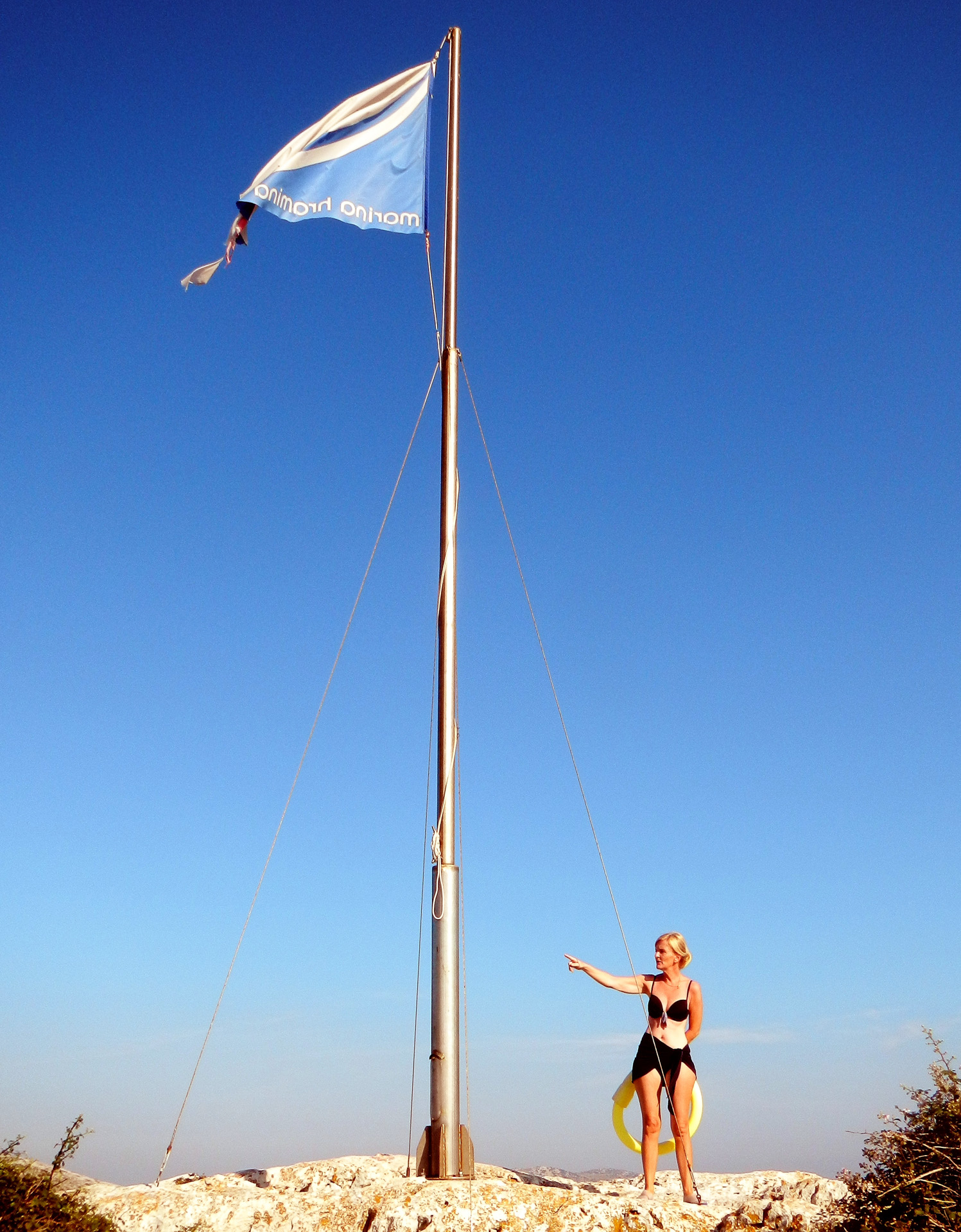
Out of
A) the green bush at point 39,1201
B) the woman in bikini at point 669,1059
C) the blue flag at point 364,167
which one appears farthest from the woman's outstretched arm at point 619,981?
the blue flag at point 364,167

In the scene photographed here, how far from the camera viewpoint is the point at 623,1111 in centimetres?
827

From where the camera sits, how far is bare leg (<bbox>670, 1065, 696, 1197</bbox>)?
7.88 meters

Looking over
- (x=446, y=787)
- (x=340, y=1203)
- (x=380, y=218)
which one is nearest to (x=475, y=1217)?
(x=340, y=1203)

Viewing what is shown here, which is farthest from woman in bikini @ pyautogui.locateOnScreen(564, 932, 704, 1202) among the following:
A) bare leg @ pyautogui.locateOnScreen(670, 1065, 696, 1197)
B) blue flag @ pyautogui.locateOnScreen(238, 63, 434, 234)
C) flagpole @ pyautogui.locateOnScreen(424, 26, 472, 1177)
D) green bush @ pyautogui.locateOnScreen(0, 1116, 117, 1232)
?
blue flag @ pyautogui.locateOnScreen(238, 63, 434, 234)

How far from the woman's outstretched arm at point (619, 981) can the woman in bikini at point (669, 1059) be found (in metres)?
0.04

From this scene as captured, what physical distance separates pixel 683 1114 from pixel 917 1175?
7.83 feet

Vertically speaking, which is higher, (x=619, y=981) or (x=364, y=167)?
(x=364, y=167)

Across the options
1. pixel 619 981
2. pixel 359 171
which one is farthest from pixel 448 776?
pixel 359 171

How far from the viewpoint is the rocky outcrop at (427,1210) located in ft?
22.0

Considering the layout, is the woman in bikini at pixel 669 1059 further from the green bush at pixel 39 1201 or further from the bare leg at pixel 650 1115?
the green bush at pixel 39 1201

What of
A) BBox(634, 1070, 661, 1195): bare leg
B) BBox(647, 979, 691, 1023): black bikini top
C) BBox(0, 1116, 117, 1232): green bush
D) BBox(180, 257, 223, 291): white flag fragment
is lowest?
BBox(0, 1116, 117, 1232): green bush

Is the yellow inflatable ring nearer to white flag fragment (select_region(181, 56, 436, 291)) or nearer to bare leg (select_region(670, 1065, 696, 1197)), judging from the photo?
bare leg (select_region(670, 1065, 696, 1197))

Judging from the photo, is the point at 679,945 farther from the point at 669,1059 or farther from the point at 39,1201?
the point at 39,1201

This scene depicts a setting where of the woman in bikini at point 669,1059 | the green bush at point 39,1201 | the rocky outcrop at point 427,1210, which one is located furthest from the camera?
the woman in bikini at point 669,1059
